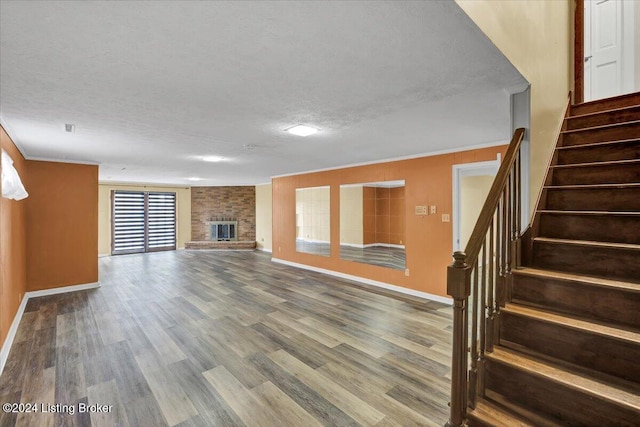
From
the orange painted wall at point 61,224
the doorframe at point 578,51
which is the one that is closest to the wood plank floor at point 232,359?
the orange painted wall at point 61,224

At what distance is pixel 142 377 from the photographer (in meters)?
2.59

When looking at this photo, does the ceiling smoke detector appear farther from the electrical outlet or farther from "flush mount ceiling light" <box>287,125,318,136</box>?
the electrical outlet

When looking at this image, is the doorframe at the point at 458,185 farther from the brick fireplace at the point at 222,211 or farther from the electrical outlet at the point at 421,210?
the brick fireplace at the point at 222,211

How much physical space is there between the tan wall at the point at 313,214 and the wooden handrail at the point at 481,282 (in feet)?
15.2

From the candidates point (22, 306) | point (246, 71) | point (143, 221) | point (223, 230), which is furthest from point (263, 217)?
point (246, 71)

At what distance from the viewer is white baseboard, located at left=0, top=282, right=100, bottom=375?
9.55 ft

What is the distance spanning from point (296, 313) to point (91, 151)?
13.0 feet

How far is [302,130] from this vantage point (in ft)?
10.9

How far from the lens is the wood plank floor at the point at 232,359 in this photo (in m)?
2.14

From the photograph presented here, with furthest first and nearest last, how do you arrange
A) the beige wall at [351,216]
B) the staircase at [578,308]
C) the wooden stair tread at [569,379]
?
the beige wall at [351,216] → the staircase at [578,308] → the wooden stair tread at [569,379]

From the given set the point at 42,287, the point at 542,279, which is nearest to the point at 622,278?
the point at 542,279

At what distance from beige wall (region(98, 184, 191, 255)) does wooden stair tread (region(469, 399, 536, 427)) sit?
35.3 feet

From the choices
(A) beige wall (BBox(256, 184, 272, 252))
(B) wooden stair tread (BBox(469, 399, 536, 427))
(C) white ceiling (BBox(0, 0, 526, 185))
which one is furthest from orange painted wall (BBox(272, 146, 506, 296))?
(A) beige wall (BBox(256, 184, 272, 252))

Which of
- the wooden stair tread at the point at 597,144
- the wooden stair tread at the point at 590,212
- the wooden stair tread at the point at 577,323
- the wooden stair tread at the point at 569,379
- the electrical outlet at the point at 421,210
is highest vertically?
the wooden stair tread at the point at 597,144
